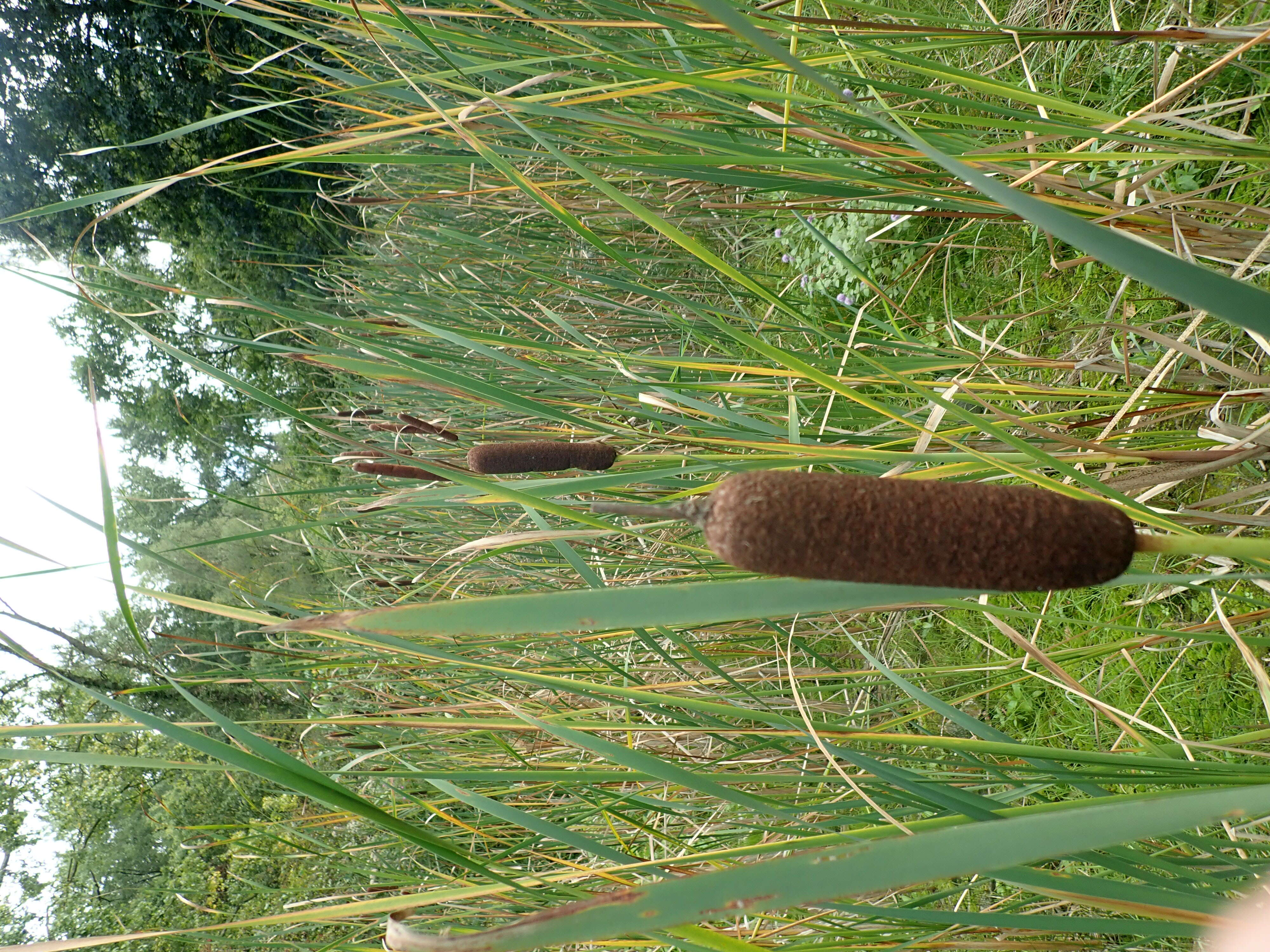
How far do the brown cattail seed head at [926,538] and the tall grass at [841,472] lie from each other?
119 mm

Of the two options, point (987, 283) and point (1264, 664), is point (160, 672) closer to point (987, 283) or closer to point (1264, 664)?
point (1264, 664)

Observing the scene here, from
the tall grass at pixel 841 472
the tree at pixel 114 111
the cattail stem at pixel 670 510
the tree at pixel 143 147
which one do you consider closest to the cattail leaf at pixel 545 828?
the tall grass at pixel 841 472

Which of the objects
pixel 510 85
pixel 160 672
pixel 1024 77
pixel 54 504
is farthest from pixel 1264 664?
pixel 54 504

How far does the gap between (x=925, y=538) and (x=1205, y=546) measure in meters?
0.24

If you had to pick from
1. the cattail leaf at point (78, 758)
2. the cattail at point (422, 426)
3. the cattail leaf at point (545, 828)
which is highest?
the cattail at point (422, 426)

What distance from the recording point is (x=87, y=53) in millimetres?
11070

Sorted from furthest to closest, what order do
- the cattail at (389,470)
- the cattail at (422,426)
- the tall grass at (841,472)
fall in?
the cattail at (422,426)
the cattail at (389,470)
the tall grass at (841,472)

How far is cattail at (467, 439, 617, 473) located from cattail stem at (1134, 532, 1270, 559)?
103 cm

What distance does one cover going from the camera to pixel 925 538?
23.4 inches

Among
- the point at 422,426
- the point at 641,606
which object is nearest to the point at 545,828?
the point at 641,606

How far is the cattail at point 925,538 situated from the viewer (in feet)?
1.94

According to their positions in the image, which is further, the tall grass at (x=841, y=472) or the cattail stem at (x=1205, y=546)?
the tall grass at (x=841, y=472)

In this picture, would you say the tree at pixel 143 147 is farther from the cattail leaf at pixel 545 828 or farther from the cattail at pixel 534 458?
the cattail leaf at pixel 545 828

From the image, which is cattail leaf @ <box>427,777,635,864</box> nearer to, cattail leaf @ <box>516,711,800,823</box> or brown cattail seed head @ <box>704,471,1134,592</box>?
cattail leaf @ <box>516,711,800,823</box>
